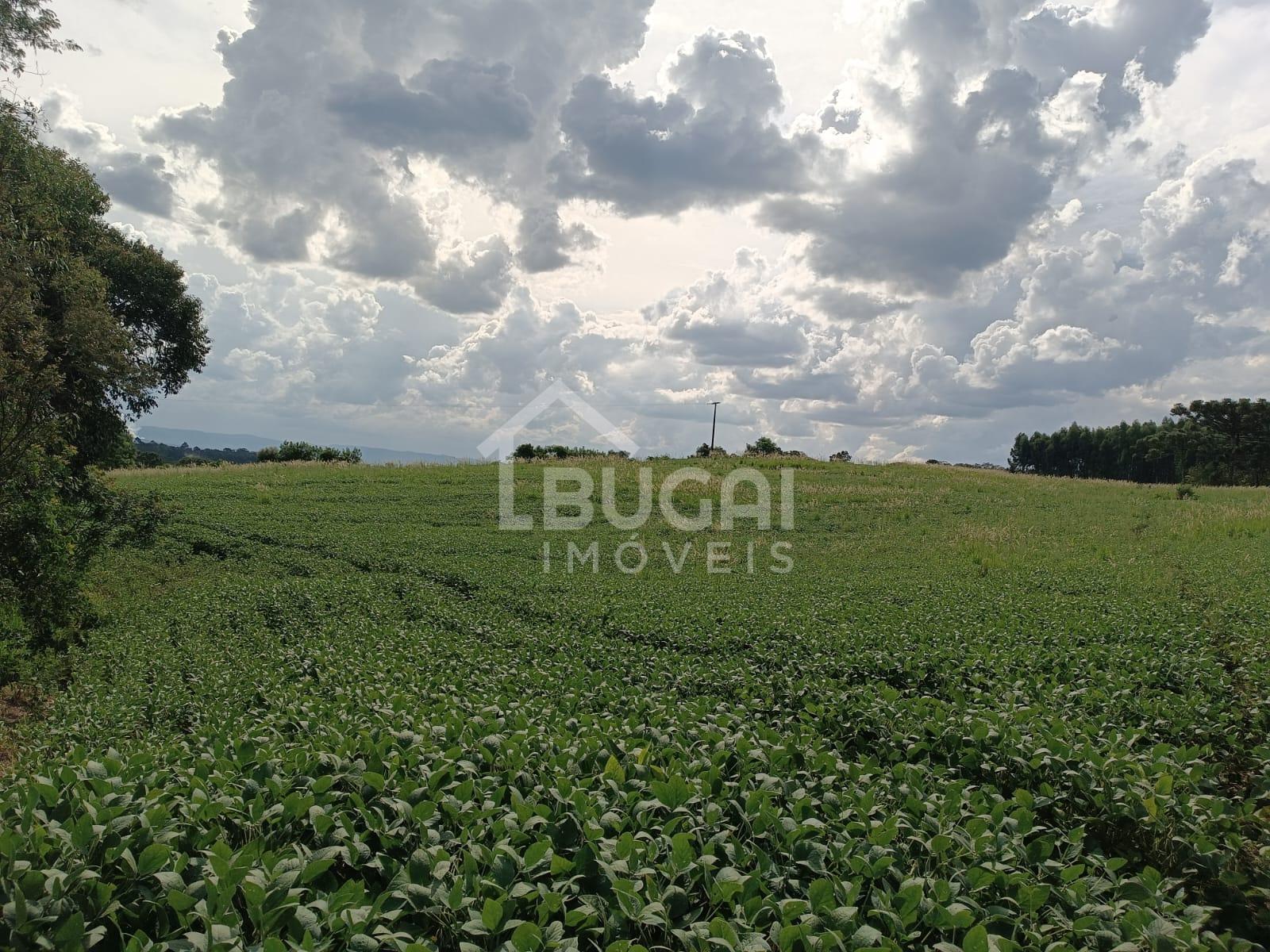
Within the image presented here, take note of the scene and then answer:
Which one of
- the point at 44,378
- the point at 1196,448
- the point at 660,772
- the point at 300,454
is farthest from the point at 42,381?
the point at 1196,448

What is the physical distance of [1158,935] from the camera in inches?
115

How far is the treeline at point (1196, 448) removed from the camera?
7019cm

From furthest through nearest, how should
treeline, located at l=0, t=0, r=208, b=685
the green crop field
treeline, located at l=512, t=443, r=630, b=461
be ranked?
treeline, located at l=512, t=443, r=630, b=461
treeline, located at l=0, t=0, r=208, b=685
the green crop field

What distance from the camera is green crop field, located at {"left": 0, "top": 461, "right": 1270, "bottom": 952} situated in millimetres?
2844

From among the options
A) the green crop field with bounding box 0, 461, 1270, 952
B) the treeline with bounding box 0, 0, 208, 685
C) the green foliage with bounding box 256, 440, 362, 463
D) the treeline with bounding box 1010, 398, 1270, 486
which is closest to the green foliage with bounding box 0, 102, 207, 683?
the treeline with bounding box 0, 0, 208, 685

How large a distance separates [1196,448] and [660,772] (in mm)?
90979

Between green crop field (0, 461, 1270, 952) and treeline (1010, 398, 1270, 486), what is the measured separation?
64393 mm

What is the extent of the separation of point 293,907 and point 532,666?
6.34m

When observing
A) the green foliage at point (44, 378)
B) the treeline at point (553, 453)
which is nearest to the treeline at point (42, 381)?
the green foliage at point (44, 378)

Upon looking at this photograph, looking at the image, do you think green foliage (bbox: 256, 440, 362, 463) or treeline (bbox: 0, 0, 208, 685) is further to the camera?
green foliage (bbox: 256, 440, 362, 463)

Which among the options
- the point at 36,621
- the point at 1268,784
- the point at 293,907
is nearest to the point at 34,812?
the point at 293,907

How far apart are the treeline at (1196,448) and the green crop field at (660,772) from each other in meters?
64.4

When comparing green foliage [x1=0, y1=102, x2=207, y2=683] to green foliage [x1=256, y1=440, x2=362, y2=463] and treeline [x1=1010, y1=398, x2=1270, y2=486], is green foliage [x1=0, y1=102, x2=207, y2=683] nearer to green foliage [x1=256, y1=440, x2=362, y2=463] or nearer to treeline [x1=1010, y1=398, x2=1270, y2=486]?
green foliage [x1=256, y1=440, x2=362, y2=463]

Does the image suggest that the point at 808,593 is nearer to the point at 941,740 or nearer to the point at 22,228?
the point at 941,740
